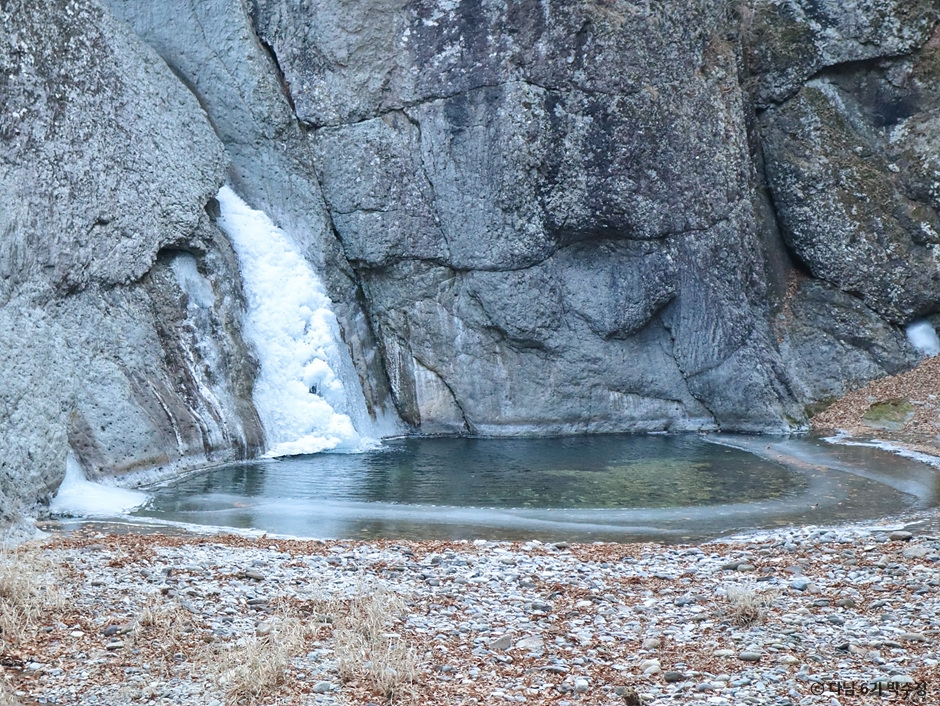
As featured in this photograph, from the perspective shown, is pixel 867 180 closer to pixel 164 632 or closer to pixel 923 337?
pixel 923 337

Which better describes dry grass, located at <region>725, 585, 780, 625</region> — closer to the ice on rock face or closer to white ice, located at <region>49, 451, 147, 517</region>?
white ice, located at <region>49, 451, 147, 517</region>

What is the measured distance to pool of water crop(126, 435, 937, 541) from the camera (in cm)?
1412

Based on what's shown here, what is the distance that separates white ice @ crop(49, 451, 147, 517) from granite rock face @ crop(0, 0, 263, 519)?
27 centimetres

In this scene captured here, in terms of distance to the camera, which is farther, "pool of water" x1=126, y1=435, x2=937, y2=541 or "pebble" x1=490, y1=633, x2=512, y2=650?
"pool of water" x1=126, y1=435, x2=937, y2=541

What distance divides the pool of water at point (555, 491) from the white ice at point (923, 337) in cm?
491

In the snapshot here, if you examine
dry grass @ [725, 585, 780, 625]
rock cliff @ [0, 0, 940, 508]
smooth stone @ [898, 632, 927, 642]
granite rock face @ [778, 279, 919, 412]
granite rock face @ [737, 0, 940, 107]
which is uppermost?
granite rock face @ [737, 0, 940, 107]

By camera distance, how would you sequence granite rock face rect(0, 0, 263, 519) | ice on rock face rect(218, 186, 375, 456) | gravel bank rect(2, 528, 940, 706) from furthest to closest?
1. ice on rock face rect(218, 186, 375, 456)
2. granite rock face rect(0, 0, 263, 519)
3. gravel bank rect(2, 528, 940, 706)

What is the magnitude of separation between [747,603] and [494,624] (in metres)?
2.07

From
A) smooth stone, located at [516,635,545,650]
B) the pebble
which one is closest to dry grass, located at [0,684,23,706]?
the pebble

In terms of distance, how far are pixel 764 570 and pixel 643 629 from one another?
2359 millimetres

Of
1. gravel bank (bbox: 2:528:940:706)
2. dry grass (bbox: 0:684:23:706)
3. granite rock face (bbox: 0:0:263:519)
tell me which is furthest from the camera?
granite rock face (bbox: 0:0:263:519)

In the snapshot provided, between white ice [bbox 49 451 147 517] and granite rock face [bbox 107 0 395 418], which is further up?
granite rock face [bbox 107 0 395 418]

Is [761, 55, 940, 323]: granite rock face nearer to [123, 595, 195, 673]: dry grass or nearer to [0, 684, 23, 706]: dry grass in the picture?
[123, 595, 195, 673]: dry grass

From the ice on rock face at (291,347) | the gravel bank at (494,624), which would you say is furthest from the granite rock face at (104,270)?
the gravel bank at (494,624)
